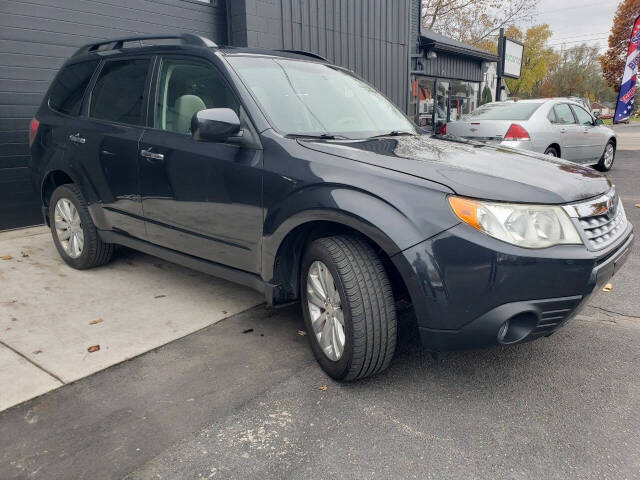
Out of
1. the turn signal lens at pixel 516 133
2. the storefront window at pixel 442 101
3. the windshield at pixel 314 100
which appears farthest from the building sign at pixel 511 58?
the windshield at pixel 314 100

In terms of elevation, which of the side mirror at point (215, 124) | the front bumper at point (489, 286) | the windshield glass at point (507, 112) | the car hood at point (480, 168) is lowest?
the front bumper at point (489, 286)

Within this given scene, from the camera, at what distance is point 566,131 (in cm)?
895

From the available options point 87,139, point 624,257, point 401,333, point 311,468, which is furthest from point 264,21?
point 311,468

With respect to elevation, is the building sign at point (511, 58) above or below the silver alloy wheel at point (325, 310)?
above

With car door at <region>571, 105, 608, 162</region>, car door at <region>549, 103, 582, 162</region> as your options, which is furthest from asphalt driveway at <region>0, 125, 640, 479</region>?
car door at <region>571, 105, 608, 162</region>

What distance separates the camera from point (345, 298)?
247 cm

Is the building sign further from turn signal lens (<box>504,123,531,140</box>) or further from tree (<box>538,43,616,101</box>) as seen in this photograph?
tree (<box>538,43,616,101</box>)

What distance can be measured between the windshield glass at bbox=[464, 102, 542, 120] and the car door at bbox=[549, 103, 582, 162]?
435mm

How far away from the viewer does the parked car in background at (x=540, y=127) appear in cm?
813

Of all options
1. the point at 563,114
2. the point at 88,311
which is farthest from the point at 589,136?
the point at 88,311

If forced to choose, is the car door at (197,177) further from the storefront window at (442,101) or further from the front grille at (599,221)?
the storefront window at (442,101)

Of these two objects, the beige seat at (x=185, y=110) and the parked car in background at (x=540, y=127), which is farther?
the parked car in background at (x=540, y=127)

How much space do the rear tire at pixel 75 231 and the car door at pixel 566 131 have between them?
293 inches

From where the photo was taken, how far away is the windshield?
10.2 feet
